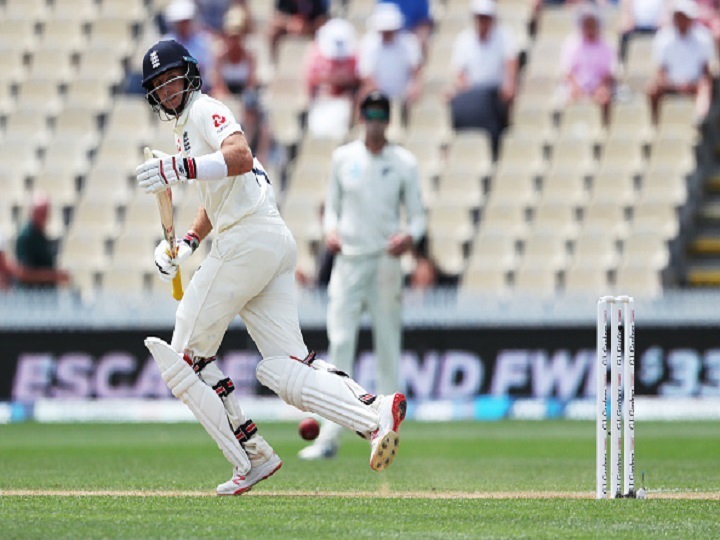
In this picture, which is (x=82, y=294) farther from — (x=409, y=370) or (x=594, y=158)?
(x=594, y=158)

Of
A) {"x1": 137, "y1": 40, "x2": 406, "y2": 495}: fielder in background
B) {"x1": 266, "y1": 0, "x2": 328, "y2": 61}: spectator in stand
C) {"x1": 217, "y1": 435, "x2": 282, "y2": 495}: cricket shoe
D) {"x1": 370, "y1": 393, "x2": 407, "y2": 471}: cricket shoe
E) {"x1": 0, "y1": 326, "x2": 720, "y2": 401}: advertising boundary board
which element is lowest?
{"x1": 0, "y1": 326, "x2": 720, "y2": 401}: advertising boundary board

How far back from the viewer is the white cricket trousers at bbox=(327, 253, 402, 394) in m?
10.6

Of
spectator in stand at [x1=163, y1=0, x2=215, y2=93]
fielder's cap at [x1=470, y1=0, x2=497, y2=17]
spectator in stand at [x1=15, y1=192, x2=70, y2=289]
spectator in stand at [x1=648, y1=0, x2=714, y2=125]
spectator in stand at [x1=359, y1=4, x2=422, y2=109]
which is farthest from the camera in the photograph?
spectator in stand at [x1=163, y1=0, x2=215, y2=93]

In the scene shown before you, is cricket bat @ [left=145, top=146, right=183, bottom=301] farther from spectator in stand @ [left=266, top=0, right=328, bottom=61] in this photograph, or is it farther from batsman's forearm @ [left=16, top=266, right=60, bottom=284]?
spectator in stand @ [left=266, top=0, right=328, bottom=61]

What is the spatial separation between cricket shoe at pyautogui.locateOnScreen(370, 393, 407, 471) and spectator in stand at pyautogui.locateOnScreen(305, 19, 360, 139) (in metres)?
10.3

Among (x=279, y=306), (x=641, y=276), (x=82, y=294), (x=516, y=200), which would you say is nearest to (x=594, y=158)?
(x=516, y=200)

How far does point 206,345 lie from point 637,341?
7.67 metres

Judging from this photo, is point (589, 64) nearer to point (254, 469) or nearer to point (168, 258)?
point (168, 258)

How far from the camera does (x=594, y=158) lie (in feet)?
55.0

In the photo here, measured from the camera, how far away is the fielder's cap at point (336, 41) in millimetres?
17406

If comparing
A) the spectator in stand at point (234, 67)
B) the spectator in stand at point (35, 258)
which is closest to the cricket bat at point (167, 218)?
the spectator in stand at point (35, 258)

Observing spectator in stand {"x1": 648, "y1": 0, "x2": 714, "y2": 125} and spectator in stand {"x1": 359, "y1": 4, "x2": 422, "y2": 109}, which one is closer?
spectator in stand {"x1": 648, "y1": 0, "x2": 714, "y2": 125}

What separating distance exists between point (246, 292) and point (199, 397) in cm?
53

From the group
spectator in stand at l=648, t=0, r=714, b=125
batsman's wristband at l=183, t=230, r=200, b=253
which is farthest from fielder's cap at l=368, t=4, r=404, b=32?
batsman's wristband at l=183, t=230, r=200, b=253
